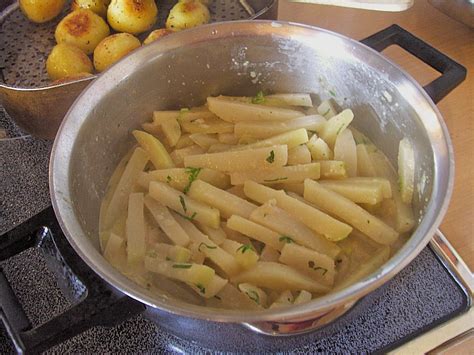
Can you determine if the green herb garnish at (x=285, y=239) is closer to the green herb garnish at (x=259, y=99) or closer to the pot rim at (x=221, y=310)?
the pot rim at (x=221, y=310)

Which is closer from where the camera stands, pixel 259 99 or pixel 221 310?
pixel 221 310

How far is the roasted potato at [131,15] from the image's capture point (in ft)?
3.58

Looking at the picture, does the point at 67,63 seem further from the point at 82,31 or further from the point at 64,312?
the point at 64,312

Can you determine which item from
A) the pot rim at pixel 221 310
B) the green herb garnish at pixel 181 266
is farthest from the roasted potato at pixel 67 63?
the green herb garnish at pixel 181 266

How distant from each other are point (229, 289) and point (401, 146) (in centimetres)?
33

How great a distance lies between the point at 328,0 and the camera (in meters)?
0.87

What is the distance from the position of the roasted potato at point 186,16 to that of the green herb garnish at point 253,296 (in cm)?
61

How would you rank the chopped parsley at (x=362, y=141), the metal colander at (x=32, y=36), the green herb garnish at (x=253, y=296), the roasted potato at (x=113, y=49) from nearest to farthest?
Answer: the green herb garnish at (x=253, y=296), the chopped parsley at (x=362, y=141), the roasted potato at (x=113, y=49), the metal colander at (x=32, y=36)

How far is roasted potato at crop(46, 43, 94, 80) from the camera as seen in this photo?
1.02 m

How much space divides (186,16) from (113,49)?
16cm

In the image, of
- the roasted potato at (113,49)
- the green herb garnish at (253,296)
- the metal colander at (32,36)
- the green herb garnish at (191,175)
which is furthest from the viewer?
the metal colander at (32,36)

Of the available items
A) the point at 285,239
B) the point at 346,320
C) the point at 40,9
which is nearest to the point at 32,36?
the point at 40,9

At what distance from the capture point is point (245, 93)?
943 millimetres

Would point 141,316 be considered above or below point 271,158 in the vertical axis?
below
